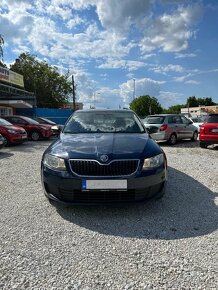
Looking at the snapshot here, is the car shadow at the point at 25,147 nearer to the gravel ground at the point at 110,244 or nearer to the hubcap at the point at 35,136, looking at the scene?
the hubcap at the point at 35,136

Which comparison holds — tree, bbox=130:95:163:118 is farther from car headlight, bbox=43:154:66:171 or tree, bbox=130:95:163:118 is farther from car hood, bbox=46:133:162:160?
car headlight, bbox=43:154:66:171

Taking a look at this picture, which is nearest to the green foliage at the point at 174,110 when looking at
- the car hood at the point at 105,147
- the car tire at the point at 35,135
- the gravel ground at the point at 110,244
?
the car tire at the point at 35,135

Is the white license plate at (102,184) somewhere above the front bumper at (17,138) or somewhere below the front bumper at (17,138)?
above

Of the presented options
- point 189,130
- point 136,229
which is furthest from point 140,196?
point 189,130

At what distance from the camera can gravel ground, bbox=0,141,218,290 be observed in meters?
2.52

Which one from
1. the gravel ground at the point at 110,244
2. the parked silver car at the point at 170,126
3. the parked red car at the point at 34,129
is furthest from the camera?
the parked red car at the point at 34,129

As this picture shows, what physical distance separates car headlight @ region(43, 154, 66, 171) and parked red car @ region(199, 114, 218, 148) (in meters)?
8.15

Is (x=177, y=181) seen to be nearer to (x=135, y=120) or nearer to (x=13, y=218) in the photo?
(x=135, y=120)

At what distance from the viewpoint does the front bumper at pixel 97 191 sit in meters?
3.78

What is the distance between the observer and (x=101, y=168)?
12.5 ft

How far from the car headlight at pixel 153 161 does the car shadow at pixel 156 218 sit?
2.25 feet

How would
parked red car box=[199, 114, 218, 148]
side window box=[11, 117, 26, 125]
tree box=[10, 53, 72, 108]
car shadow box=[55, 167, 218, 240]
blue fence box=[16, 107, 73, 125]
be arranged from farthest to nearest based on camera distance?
tree box=[10, 53, 72, 108], blue fence box=[16, 107, 73, 125], side window box=[11, 117, 26, 125], parked red car box=[199, 114, 218, 148], car shadow box=[55, 167, 218, 240]

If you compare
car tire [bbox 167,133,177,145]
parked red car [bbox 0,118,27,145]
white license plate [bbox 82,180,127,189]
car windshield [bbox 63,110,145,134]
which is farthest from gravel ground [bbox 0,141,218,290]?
car tire [bbox 167,133,177,145]

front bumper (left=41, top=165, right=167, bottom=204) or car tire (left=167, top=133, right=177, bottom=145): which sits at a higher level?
front bumper (left=41, top=165, right=167, bottom=204)
